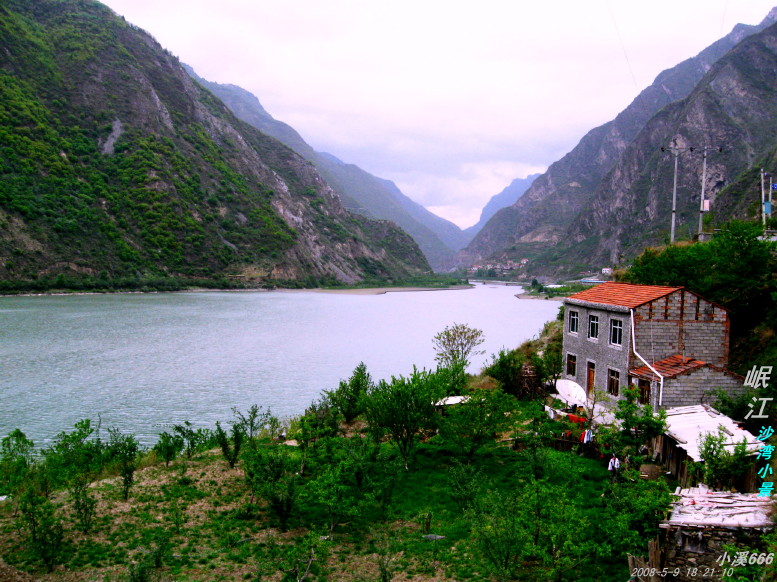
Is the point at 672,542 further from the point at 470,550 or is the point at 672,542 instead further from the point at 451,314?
the point at 451,314

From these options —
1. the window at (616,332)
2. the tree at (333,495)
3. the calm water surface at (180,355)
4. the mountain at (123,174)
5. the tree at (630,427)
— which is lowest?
the calm water surface at (180,355)

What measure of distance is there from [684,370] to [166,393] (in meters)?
22.2

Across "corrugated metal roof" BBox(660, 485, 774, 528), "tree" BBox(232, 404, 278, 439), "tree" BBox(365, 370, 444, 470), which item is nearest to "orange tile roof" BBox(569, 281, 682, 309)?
"tree" BBox(365, 370, 444, 470)

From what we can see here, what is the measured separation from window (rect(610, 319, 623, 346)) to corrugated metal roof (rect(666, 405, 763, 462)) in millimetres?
3673

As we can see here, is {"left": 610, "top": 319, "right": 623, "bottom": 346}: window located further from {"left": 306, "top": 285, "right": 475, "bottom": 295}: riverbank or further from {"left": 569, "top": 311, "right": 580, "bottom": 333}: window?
{"left": 306, "top": 285, "right": 475, "bottom": 295}: riverbank

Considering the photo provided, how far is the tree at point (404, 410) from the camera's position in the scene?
47.9ft

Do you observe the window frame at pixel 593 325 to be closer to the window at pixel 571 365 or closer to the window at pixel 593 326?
the window at pixel 593 326

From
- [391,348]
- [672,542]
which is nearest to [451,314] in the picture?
[391,348]

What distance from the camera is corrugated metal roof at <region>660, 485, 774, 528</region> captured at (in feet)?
25.2

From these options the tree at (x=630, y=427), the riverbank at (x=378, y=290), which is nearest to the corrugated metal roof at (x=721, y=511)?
the tree at (x=630, y=427)

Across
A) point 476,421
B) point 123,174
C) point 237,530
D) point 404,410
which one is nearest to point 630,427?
point 476,421

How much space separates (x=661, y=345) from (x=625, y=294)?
228 cm

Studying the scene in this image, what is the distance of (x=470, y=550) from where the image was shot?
10000 mm

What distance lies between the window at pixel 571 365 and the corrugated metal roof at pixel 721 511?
11914 mm
